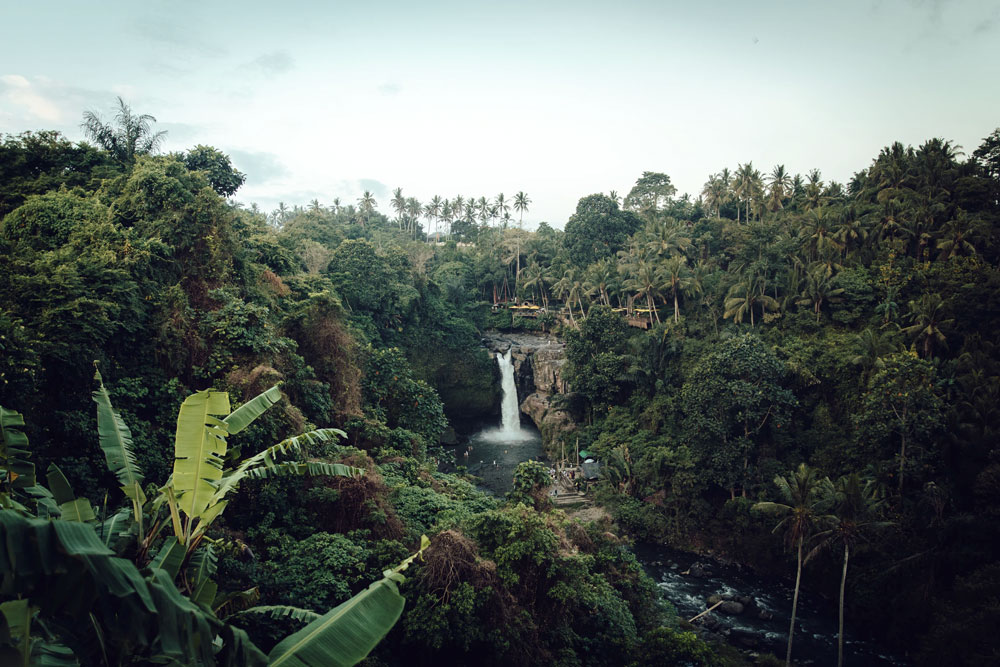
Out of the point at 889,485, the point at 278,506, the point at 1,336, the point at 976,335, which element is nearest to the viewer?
the point at 1,336

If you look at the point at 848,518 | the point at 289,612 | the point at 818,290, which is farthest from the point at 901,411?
the point at 289,612

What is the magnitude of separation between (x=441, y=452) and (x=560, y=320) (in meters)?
26.2

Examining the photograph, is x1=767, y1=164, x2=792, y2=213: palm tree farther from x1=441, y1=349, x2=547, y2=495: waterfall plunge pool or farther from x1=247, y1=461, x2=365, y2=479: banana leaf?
x1=247, y1=461, x2=365, y2=479: banana leaf

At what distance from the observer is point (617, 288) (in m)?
42.6

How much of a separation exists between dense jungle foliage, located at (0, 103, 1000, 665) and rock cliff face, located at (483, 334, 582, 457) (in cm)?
257

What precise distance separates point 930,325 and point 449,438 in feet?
90.8

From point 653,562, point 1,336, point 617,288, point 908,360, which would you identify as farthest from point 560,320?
point 1,336

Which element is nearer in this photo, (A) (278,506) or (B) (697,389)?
(A) (278,506)

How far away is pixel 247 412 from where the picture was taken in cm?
740

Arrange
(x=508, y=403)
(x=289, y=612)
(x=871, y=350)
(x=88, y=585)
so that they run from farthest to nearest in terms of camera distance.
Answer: (x=508, y=403), (x=871, y=350), (x=289, y=612), (x=88, y=585)

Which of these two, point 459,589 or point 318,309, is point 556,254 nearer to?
point 318,309

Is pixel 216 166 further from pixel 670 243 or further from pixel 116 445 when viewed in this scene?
pixel 670 243

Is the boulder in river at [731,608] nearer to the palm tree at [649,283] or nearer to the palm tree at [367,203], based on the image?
the palm tree at [649,283]

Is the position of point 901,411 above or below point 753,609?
above
